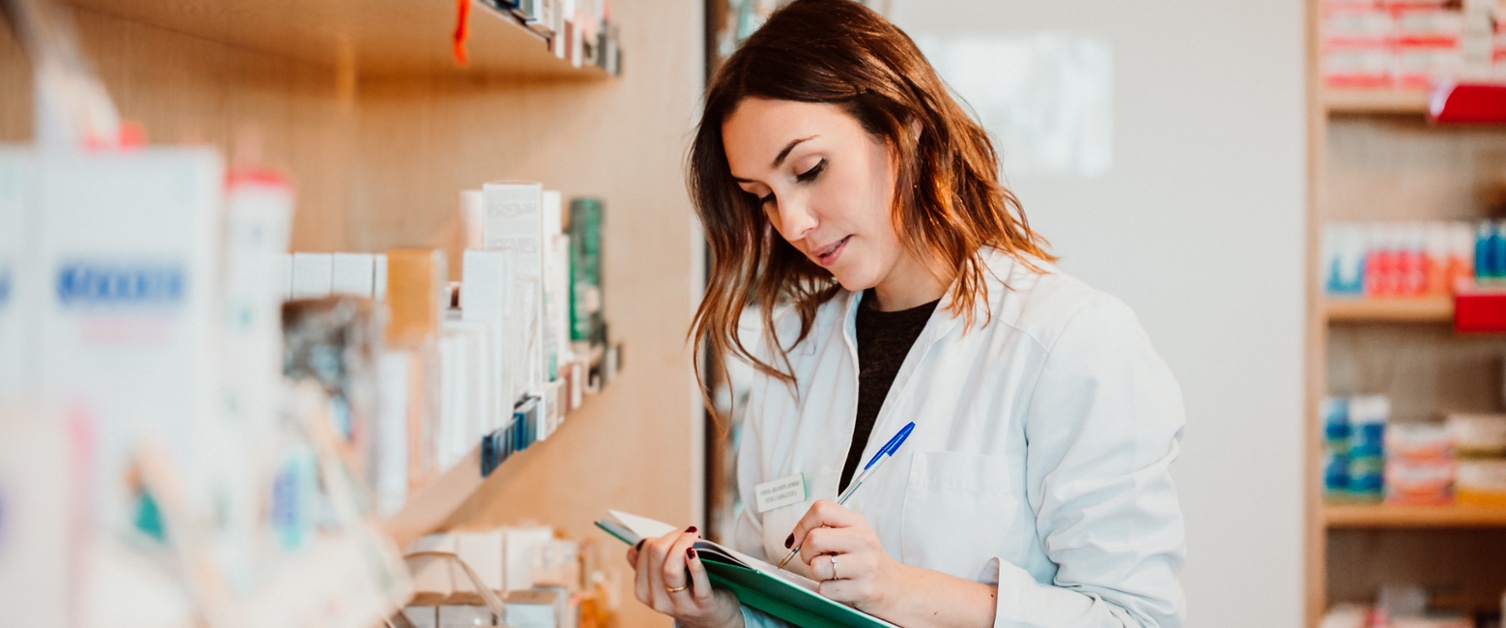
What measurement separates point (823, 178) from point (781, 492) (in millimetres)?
422

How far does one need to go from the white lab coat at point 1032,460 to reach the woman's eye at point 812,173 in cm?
24

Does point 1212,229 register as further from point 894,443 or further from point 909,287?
point 894,443

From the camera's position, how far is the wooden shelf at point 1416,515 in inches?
120

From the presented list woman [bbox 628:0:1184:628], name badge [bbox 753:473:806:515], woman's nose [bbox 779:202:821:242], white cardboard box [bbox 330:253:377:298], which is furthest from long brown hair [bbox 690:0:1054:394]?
white cardboard box [bbox 330:253:377:298]

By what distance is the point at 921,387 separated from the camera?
1532mm

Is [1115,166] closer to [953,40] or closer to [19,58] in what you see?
[953,40]

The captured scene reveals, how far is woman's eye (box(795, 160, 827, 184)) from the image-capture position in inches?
59.0

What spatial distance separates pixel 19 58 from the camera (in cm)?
109

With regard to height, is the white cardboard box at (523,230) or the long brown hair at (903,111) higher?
the long brown hair at (903,111)

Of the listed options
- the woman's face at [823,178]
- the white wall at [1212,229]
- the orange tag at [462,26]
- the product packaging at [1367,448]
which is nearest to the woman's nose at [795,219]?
the woman's face at [823,178]

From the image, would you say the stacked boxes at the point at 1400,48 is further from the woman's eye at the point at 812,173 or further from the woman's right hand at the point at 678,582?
the woman's right hand at the point at 678,582

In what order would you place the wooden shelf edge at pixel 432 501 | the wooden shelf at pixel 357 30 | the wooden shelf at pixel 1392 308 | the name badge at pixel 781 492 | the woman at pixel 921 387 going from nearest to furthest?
the wooden shelf edge at pixel 432 501 < the wooden shelf at pixel 357 30 < the woman at pixel 921 387 < the name badge at pixel 781 492 < the wooden shelf at pixel 1392 308

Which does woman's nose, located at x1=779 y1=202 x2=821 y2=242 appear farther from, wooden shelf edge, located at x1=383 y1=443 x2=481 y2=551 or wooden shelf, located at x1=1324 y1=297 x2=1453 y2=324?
wooden shelf, located at x1=1324 y1=297 x2=1453 y2=324

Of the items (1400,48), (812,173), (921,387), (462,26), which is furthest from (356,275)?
(1400,48)
